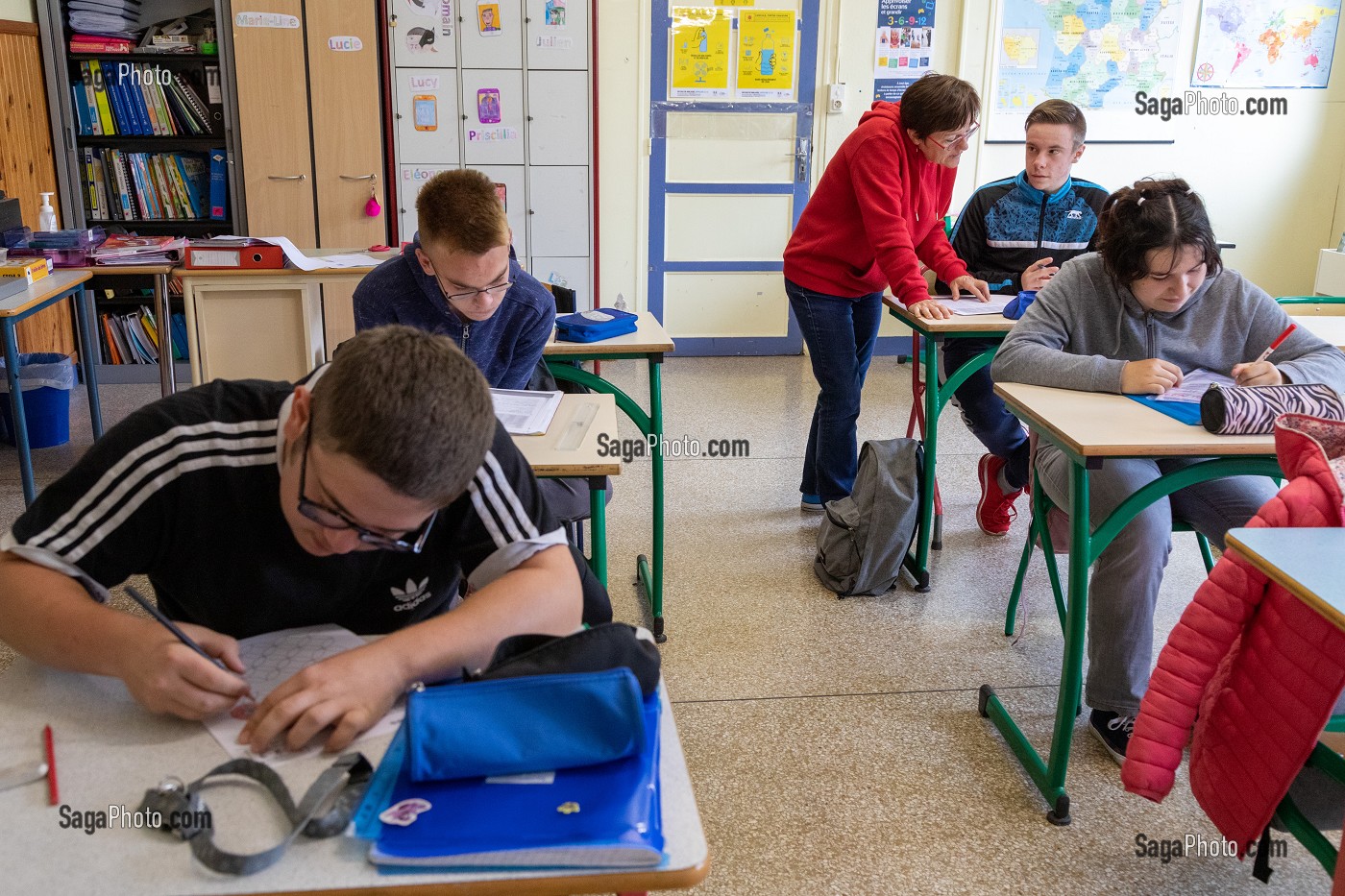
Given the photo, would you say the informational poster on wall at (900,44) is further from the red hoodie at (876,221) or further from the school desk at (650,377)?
the school desk at (650,377)

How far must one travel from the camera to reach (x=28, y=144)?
4.69 meters

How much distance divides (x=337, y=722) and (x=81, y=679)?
0.96 ft

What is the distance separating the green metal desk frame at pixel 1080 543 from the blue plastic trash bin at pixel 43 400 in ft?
11.8

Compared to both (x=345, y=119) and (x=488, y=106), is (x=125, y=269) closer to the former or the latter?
(x=345, y=119)

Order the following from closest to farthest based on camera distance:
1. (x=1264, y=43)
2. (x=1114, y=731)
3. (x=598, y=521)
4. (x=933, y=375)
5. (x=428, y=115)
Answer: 1. (x=598, y=521)
2. (x=1114, y=731)
3. (x=933, y=375)
4. (x=428, y=115)
5. (x=1264, y=43)

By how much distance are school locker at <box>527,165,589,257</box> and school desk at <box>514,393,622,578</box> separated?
10.5 ft

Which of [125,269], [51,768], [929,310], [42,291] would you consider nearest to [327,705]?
[51,768]

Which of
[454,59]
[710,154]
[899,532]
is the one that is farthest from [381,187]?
[899,532]

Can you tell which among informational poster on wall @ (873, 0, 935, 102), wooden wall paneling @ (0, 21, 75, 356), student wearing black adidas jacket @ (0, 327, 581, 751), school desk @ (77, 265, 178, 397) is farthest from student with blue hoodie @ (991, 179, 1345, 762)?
wooden wall paneling @ (0, 21, 75, 356)

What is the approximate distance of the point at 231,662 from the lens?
101 cm

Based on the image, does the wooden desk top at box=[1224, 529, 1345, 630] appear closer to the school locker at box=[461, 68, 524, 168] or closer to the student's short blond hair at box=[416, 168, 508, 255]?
the student's short blond hair at box=[416, 168, 508, 255]

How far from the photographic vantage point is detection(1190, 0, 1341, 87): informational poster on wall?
557 cm

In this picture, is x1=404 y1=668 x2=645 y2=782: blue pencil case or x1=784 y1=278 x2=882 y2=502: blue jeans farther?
x1=784 y1=278 x2=882 y2=502: blue jeans

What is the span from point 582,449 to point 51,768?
114 cm
